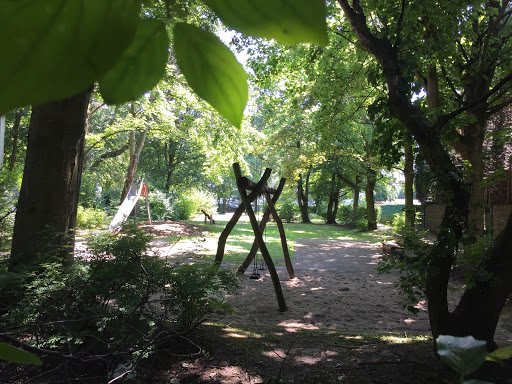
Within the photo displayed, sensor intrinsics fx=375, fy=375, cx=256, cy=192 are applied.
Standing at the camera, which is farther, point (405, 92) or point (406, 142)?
point (406, 142)

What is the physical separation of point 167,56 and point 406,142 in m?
4.09

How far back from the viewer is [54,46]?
22 centimetres

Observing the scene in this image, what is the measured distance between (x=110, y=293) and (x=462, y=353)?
3563 millimetres

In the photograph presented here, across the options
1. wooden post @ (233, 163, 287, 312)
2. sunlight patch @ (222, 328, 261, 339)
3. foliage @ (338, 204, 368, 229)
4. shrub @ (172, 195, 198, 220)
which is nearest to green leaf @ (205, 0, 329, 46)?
sunlight patch @ (222, 328, 261, 339)

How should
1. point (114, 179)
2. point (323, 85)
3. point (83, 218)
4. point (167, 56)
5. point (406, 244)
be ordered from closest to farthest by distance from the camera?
1. point (167, 56)
2. point (406, 244)
3. point (323, 85)
4. point (83, 218)
5. point (114, 179)

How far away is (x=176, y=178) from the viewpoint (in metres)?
30.9

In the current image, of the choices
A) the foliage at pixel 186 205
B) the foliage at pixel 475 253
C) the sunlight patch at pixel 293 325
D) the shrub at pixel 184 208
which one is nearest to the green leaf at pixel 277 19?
the sunlight patch at pixel 293 325

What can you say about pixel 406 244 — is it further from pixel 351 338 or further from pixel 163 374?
pixel 163 374


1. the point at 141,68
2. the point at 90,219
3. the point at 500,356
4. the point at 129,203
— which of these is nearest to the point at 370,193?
the point at 129,203

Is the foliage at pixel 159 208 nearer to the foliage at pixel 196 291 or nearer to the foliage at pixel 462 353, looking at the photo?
the foliage at pixel 196 291

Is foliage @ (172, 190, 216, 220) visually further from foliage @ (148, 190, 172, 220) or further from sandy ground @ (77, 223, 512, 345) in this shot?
sandy ground @ (77, 223, 512, 345)

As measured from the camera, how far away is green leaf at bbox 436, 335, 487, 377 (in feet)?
0.99

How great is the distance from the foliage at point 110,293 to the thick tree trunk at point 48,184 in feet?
0.84

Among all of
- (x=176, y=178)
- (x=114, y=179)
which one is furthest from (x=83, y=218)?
(x=176, y=178)
